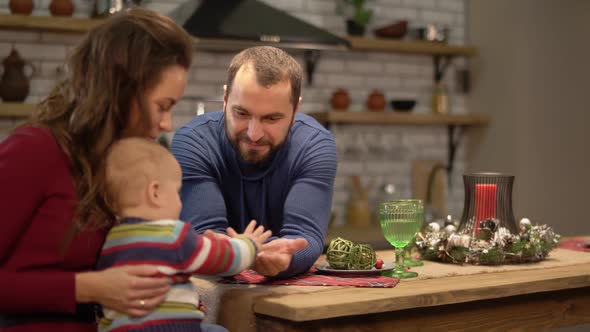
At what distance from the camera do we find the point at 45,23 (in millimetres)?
4316

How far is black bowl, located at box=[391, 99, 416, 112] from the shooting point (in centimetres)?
523

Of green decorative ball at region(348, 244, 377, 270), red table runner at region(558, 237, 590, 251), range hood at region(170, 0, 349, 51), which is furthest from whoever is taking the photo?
range hood at region(170, 0, 349, 51)

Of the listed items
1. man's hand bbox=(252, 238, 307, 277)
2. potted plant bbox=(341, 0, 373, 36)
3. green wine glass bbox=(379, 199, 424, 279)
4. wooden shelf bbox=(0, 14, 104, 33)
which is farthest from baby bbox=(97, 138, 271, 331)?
potted plant bbox=(341, 0, 373, 36)

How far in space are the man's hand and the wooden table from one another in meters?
0.04

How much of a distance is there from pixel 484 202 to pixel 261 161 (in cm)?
68

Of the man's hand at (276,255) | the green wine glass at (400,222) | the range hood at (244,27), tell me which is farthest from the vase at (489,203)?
the range hood at (244,27)

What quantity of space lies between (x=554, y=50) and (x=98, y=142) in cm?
403

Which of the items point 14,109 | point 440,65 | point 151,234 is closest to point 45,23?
point 14,109

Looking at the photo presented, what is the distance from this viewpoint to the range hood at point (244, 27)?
422 centimetres

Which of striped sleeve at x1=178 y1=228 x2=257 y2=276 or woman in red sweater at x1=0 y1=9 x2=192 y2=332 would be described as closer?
woman in red sweater at x1=0 y1=9 x2=192 y2=332

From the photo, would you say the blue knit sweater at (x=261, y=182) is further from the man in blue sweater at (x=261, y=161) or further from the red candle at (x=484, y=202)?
the red candle at (x=484, y=202)

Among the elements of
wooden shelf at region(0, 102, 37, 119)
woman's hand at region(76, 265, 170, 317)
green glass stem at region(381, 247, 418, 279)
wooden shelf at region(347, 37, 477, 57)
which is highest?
wooden shelf at region(347, 37, 477, 57)

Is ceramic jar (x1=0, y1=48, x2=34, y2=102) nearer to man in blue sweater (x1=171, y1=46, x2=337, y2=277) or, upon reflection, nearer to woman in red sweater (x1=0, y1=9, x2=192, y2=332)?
man in blue sweater (x1=171, y1=46, x2=337, y2=277)

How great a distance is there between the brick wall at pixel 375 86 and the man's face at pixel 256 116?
2507 millimetres
